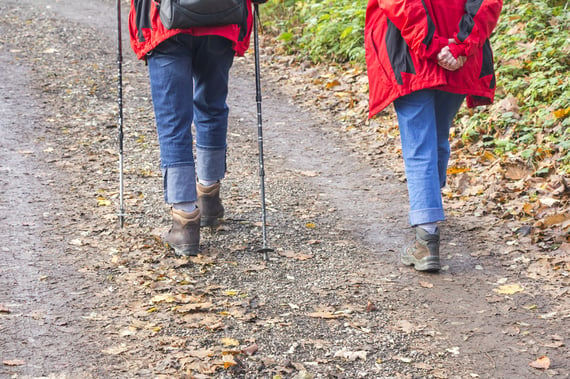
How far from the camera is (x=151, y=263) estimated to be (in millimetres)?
4328

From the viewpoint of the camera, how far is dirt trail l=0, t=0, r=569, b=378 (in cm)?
333

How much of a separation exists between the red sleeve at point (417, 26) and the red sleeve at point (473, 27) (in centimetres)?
10

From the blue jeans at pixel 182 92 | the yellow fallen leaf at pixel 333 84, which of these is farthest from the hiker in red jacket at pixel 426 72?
the yellow fallen leaf at pixel 333 84

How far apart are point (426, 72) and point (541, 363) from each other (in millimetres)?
1843

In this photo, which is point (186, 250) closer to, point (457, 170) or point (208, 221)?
point (208, 221)

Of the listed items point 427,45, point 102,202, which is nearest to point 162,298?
point 102,202

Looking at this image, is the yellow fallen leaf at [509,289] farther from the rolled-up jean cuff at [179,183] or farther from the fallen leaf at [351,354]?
the rolled-up jean cuff at [179,183]

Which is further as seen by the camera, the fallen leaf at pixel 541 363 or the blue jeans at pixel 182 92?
the blue jeans at pixel 182 92

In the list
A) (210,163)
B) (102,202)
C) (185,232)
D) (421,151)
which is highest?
(421,151)

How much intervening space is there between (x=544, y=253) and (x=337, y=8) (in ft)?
22.9

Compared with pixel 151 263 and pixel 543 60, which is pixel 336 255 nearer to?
pixel 151 263

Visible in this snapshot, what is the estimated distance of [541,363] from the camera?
10.9 feet

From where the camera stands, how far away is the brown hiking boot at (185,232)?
4.36 m

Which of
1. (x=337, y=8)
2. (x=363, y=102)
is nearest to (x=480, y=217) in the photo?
(x=363, y=102)
